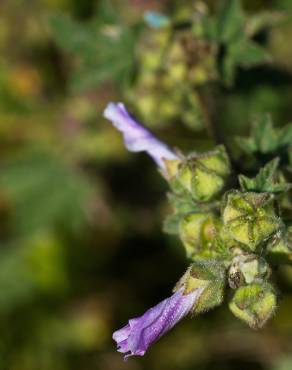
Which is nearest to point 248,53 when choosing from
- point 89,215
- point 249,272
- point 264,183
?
point 264,183

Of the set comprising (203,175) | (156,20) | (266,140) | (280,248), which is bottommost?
(280,248)

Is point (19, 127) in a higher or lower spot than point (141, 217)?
higher

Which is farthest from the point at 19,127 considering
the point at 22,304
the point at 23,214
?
the point at 22,304

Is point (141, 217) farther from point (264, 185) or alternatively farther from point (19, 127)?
point (264, 185)

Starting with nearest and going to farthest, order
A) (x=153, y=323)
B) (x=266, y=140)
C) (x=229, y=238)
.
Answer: (x=153, y=323)
(x=229, y=238)
(x=266, y=140)

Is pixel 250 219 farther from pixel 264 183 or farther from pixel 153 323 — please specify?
pixel 153 323

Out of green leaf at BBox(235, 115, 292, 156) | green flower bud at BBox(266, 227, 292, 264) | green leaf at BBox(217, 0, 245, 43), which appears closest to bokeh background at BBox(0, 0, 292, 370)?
green leaf at BBox(217, 0, 245, 43)

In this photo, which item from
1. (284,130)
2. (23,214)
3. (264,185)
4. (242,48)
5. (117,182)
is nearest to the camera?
(264,185)
